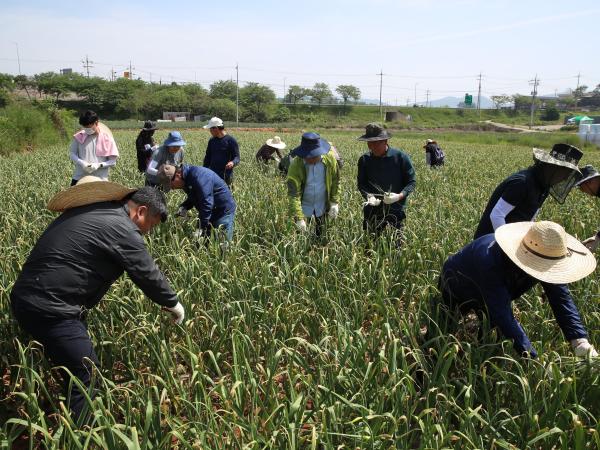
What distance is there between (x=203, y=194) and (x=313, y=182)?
3.59 feet

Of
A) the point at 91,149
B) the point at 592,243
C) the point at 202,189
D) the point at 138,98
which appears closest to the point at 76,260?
the point at 202,189

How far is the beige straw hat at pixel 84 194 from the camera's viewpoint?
2.15 meters

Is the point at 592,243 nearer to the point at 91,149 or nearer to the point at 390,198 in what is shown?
the point at 390,198

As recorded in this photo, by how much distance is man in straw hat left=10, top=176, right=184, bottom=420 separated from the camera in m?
2.09

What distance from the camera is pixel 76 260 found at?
210 centimetres

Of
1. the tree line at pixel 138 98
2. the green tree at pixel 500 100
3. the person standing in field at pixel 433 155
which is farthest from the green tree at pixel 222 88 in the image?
the person standing in field at pixel 433 155

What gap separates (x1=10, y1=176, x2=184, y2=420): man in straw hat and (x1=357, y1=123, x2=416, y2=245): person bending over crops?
2.52 m

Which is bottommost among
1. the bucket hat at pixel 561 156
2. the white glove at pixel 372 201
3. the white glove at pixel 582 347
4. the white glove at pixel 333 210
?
the white glove at pixel 582 347

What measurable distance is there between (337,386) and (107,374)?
4.17ft

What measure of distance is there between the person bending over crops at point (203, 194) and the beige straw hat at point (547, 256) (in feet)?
8.09

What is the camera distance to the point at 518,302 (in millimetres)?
3229

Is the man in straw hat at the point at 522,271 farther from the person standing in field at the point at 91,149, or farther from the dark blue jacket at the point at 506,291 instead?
the person standing in field at the point at 91,149

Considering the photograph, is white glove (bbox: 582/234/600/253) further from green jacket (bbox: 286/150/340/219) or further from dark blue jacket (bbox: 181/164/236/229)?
dark blue jacket (bbox: 181/164/236/229)

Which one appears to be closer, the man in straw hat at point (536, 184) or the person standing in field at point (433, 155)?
the man in straw hat at point (536, 184)
